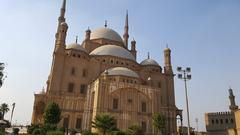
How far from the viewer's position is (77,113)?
33750 millimetres

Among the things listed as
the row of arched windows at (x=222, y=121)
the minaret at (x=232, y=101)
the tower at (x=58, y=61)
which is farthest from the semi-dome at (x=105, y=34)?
the minaret at (x=232, y=101)

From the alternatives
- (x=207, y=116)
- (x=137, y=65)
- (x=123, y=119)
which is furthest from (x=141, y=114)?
(x=207, y=116)

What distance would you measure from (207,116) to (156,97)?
68.9ft

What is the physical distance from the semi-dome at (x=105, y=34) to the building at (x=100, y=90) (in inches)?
196

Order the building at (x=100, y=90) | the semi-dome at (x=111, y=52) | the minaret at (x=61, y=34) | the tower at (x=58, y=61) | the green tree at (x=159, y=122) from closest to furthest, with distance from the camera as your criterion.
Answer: the green tree at (x=159, y=122) → the building at (x=100, y=90) → the tower at (x=58, y=61) → the minaret at (x=61, y=34) → the semi-dome at (x=111, y=52)

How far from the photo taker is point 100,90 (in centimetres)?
3153

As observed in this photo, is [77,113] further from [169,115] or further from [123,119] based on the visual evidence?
[169,115]

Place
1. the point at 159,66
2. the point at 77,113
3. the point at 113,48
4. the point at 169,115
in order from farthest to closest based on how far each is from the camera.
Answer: the point at 159,66 → the point at 113,48 → the point at 169,115 → the point at 77,113

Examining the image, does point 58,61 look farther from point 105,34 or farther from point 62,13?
point 105,34

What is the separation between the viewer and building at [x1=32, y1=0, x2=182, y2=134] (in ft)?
105

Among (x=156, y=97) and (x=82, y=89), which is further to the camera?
(x=82, y=89)

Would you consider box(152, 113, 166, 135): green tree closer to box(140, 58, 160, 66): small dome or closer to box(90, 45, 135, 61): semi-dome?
box(90, 45, 135, 61): semi-dome

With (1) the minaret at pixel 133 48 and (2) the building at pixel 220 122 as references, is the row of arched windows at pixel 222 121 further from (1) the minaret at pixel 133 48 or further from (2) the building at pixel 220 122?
(1) the minaret at pixel 133 48

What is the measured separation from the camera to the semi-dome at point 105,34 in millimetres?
49750
